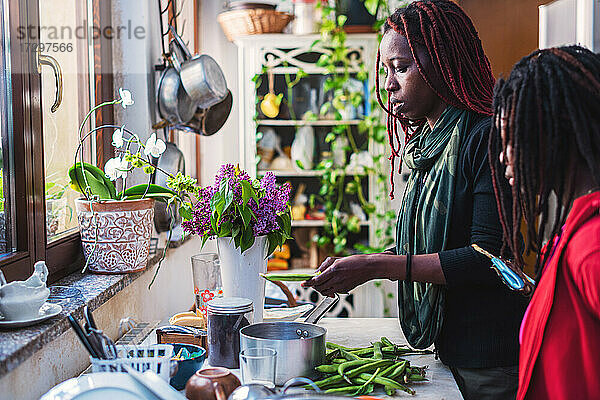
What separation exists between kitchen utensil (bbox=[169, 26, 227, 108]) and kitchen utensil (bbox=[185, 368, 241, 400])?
47.7 inches

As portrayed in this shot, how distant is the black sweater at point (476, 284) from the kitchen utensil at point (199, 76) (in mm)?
969

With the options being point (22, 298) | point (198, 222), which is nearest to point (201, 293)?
point (198, 222)

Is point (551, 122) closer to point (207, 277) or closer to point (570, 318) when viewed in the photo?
point (570, 318)

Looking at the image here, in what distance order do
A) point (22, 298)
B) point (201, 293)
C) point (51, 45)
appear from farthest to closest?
point (51, 45), point (201, 293), point (22, 298)

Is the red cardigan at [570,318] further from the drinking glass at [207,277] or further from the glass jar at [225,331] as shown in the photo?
the drinking glass at [207,277]

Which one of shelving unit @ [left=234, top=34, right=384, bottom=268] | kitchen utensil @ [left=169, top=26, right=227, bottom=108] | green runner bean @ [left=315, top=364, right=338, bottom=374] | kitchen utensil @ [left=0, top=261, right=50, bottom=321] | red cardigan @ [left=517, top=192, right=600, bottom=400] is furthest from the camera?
shelving unit @ [left=234, top=34, right=384, bottom=268]

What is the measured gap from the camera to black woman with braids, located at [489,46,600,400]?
0.92 metres

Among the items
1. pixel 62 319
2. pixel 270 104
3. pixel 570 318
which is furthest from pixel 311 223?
pixel 570 318

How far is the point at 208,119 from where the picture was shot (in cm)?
247

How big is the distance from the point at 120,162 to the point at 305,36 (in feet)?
7.50

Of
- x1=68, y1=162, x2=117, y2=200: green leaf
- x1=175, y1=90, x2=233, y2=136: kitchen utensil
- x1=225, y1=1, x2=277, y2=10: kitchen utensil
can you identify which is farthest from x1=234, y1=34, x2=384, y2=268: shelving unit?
x1=68, y1=162, x2=117, y2=200: green leaf

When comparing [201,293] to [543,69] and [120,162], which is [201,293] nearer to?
[120,162]

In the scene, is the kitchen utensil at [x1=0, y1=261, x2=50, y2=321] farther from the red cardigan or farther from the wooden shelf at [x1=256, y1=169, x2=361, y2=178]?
the wooden shelf at [x1=256, y1=169, x2=361, y2=178]

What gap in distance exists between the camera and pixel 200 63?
214 centimetres
